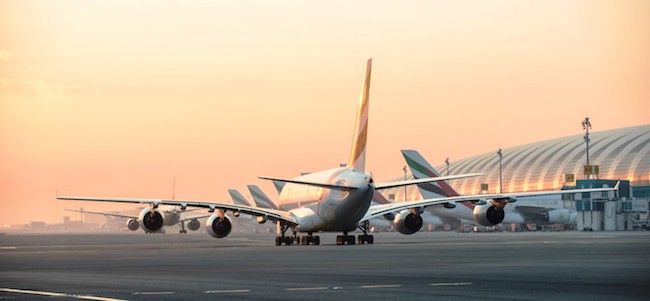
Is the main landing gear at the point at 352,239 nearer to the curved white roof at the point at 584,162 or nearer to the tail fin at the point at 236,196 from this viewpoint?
the tail fin at the point at 236,196

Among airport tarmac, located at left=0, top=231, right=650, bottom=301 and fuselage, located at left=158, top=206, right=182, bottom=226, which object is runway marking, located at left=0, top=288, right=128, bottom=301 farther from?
fuselage, located at left=158, top=206, right=182, bottom=226

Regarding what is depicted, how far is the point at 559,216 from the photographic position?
150 m

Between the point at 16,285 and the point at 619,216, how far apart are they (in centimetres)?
A: 11338

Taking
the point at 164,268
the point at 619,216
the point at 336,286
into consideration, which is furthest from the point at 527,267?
the point at 619,216

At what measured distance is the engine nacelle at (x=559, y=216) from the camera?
490ft

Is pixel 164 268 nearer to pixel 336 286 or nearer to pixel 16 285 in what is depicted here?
pixel 16 285

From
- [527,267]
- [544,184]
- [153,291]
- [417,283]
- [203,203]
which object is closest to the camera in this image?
[153,291]

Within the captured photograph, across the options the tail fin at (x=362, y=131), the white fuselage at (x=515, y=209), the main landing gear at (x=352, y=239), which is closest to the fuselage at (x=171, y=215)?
the white fuselage at (x=515, y=209)

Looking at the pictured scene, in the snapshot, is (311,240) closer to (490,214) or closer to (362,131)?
(362,131)

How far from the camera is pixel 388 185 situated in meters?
60.0

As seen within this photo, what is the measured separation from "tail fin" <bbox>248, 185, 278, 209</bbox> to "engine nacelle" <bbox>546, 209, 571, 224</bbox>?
1753 inches

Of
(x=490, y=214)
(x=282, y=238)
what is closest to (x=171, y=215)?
(x=282, y=238)

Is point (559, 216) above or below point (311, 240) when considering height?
above

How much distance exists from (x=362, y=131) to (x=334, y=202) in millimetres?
4453
